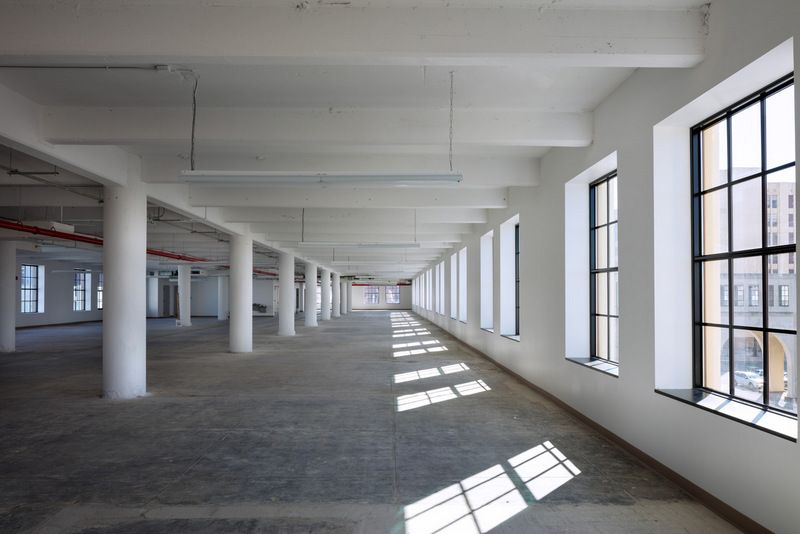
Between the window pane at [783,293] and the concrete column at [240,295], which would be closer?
the window pane at [783,293]

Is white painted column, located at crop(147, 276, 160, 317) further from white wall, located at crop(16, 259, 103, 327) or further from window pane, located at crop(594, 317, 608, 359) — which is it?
window pane, located at crop(594, 317, 608, 359)

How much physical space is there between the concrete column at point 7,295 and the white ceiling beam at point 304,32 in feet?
45.1

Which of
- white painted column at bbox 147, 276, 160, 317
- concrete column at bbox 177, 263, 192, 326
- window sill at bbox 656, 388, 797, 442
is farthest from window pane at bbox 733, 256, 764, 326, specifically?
white painted column at bbox 147, 276, 160, 317

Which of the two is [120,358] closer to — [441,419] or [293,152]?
[293,152]

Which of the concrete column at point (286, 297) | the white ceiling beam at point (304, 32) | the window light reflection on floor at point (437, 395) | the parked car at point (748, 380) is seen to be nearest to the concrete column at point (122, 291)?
the window light reflection on floor at point (437, 395)

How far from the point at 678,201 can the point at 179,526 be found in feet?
16.4

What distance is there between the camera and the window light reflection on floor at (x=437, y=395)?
8.04 m

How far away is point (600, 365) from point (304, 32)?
513 centimetres

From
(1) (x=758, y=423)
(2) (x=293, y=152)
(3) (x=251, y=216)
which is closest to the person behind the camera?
(1) (x=758, y=423)

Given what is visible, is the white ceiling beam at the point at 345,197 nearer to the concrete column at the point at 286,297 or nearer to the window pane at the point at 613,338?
the window pane at the point at 613,338

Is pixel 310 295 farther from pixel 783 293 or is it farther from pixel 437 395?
pixel 783 293

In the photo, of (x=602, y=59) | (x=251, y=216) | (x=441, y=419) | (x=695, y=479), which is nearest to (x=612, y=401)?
(x=695, y=479)

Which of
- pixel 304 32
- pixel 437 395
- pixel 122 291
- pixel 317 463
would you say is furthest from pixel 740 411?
pixel 122 291

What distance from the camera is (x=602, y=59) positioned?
4191mm
